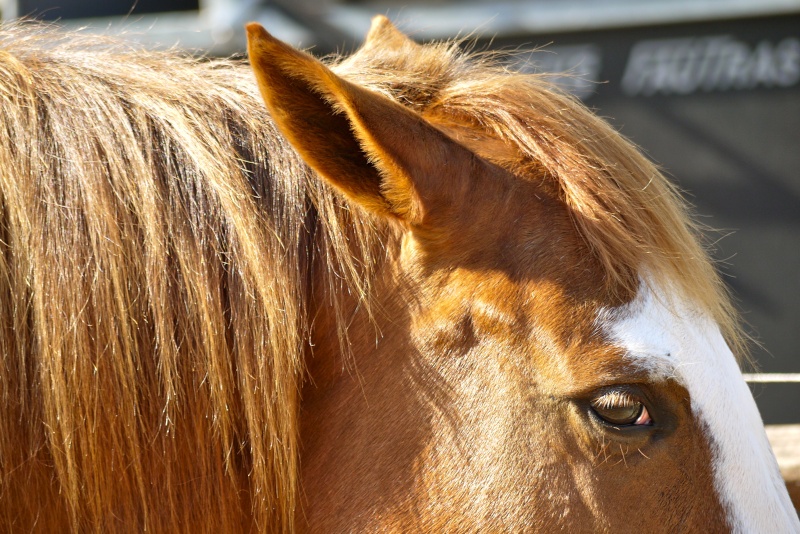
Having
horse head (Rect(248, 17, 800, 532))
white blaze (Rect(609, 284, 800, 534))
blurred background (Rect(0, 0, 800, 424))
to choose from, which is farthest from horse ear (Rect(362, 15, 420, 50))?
blurred background (Rect(0, 0, 800, 424))

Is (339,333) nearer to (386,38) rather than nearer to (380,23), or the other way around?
(386,38)

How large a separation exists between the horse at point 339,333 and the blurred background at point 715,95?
2346mm

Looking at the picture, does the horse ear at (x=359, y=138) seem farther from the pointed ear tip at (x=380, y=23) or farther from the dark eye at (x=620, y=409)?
the pointed ear tip at (x=380, y=23)

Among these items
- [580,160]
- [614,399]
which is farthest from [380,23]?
[614,399]

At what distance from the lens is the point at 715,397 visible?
949 mm

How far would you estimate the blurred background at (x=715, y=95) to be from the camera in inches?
127

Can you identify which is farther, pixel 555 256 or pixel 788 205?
pixel 788 205

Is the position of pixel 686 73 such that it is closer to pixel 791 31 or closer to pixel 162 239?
pixel 791 31

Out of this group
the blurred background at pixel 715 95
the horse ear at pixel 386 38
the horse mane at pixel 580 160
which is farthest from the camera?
the blurred background at pixel 715 95

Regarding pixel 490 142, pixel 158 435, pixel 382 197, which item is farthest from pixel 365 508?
pixel 490 142

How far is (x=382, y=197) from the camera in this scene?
3.23 ft

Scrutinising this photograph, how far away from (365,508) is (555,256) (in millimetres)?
400

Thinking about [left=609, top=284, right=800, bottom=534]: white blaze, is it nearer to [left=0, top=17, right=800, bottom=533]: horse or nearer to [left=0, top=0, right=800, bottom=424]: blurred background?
[left=0, top=17, right=800, bottom=533]: horse

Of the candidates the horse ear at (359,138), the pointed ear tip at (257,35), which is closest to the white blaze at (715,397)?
the horse ear at (359,138)
